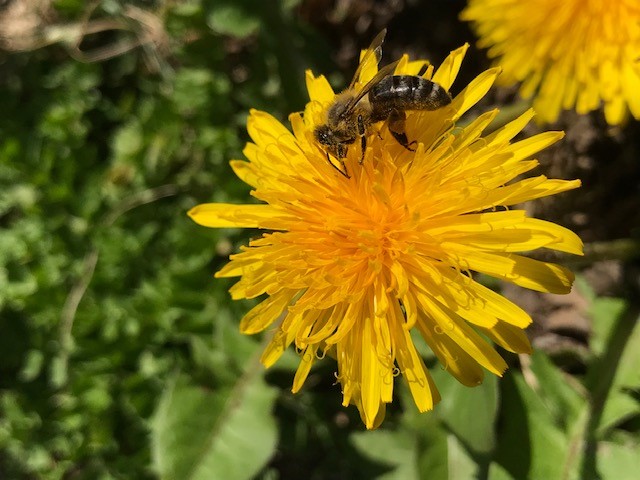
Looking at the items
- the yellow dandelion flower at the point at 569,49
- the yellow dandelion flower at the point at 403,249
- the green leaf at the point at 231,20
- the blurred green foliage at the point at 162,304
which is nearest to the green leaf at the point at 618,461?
the blurred green foliage at the point at 162,304

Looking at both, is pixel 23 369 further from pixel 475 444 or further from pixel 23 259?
pixel 475 444

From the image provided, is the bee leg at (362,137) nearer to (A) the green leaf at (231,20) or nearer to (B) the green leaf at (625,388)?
(A) the green leaf at (231,20)

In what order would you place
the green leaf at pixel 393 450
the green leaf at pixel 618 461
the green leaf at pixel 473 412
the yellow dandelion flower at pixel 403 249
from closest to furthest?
the yellow dandelion flower at pixel 403 249 < the green leaf at pixel 473 412 < the green leaf at pixel 618 461 < the green leaf at pixel 393 450

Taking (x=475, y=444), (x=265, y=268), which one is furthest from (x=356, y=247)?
(x=475, y=444)

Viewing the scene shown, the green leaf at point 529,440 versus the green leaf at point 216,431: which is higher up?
the green leaf at point 216,431

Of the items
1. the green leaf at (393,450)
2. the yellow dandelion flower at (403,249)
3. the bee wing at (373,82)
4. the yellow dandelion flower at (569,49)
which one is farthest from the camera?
the green leaf at (393,450)

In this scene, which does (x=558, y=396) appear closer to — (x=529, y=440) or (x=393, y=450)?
(x=529, y=440)

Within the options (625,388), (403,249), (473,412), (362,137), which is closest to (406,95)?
(362,137)
